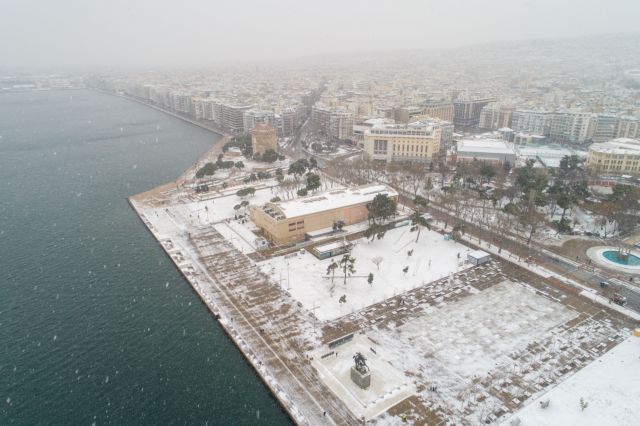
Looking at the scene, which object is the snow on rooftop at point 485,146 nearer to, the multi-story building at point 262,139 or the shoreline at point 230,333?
the multi-story building at point 262,139

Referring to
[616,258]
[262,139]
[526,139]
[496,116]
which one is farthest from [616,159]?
[262,139]

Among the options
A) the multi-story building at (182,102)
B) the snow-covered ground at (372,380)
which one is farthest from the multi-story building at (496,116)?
the snow-covered ground at (372,380)

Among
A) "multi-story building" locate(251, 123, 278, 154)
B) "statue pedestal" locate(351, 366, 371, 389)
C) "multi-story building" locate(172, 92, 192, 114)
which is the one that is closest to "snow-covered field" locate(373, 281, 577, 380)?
"statue pedestal" locate(351, 366, 371, 389)

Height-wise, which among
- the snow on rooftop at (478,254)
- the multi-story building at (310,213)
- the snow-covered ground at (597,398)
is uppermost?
the multi-story building at (310,213)

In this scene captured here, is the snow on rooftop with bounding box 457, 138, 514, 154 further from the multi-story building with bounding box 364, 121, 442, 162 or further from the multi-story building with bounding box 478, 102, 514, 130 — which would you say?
the multi-story building with bounding box 478, 102, 514, 130

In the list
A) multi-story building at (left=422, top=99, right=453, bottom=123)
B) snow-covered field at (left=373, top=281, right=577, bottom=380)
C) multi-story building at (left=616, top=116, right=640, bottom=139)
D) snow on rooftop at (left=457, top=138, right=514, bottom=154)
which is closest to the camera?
snow-covered field at (left=373, top=281, right=577, bottom=380)
